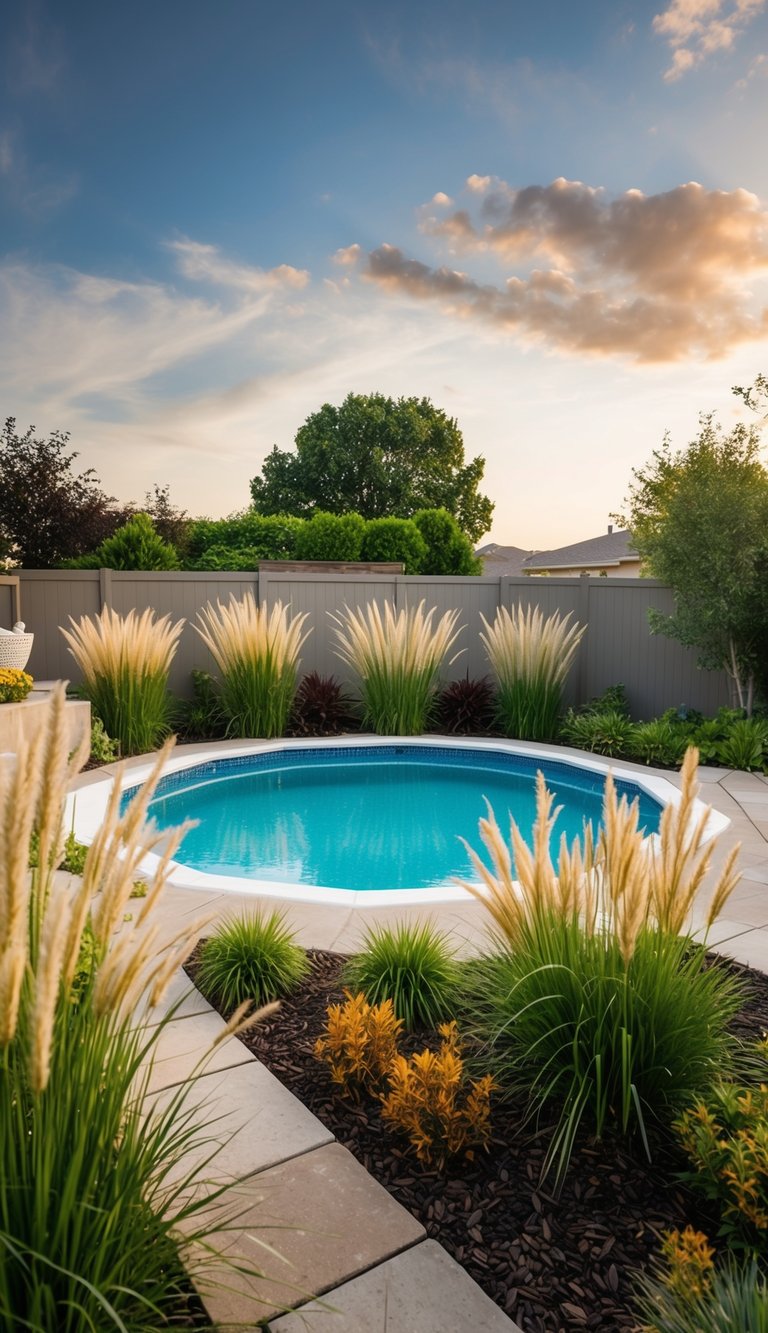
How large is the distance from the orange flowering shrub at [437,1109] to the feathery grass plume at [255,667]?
5.96 meters

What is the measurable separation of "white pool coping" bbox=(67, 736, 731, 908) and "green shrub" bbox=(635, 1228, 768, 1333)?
0.87m

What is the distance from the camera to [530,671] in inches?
307

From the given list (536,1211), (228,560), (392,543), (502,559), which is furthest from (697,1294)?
(502,559)

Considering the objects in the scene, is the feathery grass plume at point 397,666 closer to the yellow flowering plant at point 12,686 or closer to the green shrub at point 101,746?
the green shrub at point 101,746

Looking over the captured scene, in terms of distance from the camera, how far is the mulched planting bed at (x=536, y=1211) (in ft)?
4.47

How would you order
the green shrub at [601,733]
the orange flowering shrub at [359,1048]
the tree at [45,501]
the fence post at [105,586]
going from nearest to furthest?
1. the orange flowering shrub at [359,1048]
2. the green shrub at [601,733]
3. the fence post at [105,586]
4. the tree at [45,501]

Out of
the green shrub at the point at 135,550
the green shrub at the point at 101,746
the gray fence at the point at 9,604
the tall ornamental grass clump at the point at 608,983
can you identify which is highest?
the green shrub at the point at 135,550

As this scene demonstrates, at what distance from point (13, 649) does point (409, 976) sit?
556 centimetres

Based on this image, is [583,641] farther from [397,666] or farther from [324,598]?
[324,598]

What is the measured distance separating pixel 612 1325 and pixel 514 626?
704 centimetres

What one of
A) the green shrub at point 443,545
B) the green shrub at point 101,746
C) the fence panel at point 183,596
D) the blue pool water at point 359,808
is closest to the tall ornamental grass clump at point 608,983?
the blue pool water at point 359,808

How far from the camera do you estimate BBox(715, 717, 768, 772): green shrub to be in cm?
646

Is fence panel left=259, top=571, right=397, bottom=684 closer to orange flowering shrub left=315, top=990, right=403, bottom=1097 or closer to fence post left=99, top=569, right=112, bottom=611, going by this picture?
fence post left=99, top=569, right=112, bottom=611

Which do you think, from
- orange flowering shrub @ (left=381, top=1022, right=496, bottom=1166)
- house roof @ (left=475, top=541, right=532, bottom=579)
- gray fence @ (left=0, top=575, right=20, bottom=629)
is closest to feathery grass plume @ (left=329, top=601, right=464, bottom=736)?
gray fence @ (left=0, top=575, right=20, bottom=629)
